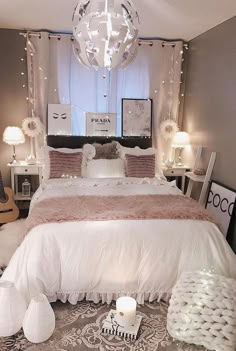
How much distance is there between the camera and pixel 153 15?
10.4 feet

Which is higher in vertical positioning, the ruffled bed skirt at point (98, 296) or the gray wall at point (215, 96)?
the gray wall at point (215, 96)

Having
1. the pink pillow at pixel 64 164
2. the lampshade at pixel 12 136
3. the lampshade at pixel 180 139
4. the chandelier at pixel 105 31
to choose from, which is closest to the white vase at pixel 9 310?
the chandelier at pixel 105 31

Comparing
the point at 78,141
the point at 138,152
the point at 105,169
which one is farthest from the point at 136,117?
the point at 105,169

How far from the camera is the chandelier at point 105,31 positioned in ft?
5.76

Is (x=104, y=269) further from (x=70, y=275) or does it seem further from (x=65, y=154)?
(x=65, y=154)

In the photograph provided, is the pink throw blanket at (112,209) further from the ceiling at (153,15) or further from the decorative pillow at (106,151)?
the ceiling at (153,15)

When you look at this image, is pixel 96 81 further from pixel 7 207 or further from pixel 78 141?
pixel 7 207

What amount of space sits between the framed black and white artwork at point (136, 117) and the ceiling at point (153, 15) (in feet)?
2.91

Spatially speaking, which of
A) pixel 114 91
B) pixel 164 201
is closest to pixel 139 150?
pixel 114 91

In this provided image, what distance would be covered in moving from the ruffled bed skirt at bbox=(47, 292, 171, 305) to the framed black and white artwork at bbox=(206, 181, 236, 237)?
1.11 m

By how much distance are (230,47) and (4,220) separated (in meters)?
3.26

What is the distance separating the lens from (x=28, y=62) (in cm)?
402

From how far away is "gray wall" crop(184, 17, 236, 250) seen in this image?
3.28 metres

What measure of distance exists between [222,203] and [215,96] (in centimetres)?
127
